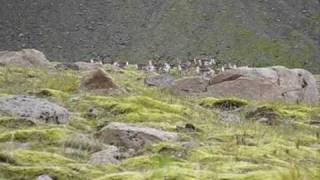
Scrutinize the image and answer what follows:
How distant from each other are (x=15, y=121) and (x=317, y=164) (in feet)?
20.2

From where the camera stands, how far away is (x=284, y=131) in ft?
52.5

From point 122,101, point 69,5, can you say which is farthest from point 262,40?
point 122,101

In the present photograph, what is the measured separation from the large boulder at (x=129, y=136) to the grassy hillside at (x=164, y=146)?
238mm

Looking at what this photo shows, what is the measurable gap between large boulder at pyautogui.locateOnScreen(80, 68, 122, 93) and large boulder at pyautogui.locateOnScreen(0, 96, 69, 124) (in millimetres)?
8001

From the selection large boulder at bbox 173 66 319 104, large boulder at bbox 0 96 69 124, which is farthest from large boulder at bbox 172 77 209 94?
large boulder at bbox 0 96 69 124

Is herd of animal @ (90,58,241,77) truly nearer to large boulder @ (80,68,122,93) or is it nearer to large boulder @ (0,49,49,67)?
large boulder @ (0,49,49,67)

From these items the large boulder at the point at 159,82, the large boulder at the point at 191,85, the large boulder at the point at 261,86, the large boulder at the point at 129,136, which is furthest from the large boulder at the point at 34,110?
the large boulder at the point at 159,82

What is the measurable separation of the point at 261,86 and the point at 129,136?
20.1m

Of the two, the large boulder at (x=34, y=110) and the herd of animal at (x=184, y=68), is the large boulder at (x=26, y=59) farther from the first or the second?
the large boulder at (x=34, y=110)

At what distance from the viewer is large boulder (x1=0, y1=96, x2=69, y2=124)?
45.1 ft

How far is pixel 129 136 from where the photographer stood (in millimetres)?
12023

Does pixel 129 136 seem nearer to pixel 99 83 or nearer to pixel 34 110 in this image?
pixel 34 110

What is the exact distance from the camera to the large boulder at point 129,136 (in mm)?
11898

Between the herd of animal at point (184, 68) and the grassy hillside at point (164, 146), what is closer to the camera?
the grassy hillside at point (164, 146)
